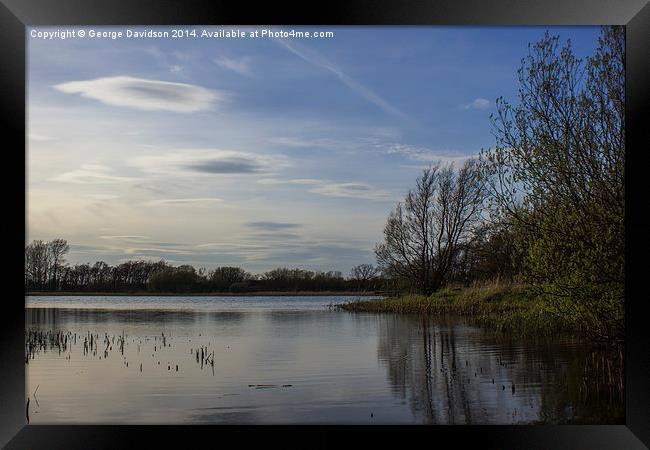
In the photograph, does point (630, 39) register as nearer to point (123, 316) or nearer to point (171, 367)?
Answer: point (171, 367)

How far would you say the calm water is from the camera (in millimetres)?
7996

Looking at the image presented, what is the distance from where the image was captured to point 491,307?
1967 cm

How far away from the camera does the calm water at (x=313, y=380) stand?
800 centimetres

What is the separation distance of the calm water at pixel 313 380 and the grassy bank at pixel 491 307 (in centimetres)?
Answer: 127

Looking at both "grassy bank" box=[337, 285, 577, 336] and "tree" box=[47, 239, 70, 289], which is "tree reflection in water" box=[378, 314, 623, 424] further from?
"tree" box=[47, 239, 70, 289]

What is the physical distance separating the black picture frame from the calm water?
1.07 meters

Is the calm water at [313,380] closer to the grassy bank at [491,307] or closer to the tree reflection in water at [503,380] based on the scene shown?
the tree reflection in water at [503,380]

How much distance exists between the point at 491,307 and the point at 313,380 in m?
11.1

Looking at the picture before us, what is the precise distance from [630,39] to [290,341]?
11.6 meters

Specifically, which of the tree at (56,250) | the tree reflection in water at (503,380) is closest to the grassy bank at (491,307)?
the tree reflection in water at (503,380)

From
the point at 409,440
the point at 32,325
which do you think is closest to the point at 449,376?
the point at 409,440

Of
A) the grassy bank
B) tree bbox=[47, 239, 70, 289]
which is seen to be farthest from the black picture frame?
tree bbox=[47, 239, 70, 289]
